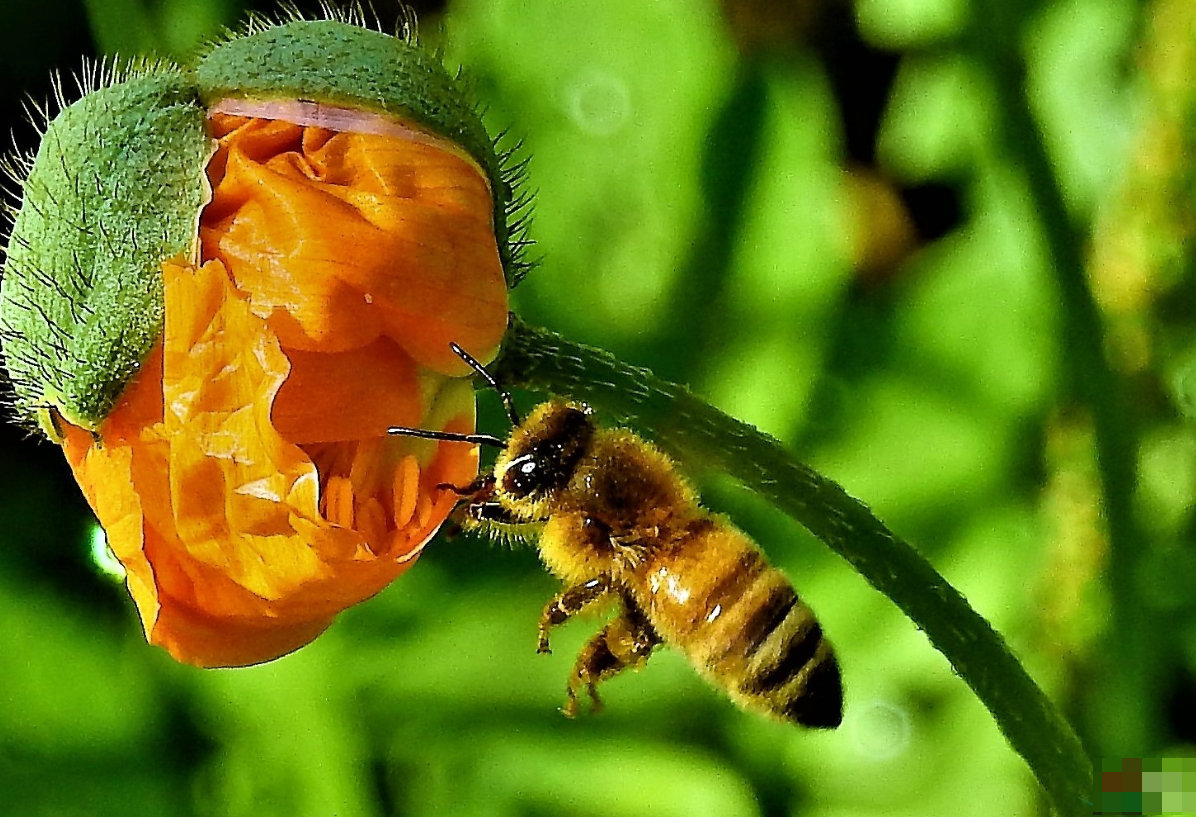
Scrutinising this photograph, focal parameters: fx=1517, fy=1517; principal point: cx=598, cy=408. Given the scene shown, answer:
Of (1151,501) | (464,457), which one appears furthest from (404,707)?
(1151,501)

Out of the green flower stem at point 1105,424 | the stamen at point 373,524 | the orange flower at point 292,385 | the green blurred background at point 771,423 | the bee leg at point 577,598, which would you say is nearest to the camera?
the orange flower at point 292,385

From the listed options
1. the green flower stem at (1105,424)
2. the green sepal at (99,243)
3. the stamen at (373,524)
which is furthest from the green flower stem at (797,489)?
the green flower stem at (1105,424)

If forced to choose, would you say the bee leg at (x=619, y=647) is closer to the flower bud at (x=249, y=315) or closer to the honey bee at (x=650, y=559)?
the honey bee at (x=650, y=559)

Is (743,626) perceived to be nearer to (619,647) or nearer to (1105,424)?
(619,647)

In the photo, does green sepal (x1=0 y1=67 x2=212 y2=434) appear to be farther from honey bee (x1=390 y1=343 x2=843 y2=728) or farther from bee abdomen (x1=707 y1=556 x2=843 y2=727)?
bee abdomen (x1=707 y1=556 x2=843 y2=727)

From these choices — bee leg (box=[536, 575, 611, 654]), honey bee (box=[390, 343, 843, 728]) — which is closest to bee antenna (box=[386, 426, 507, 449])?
honey bee (box=[390, 343, 843, 728])

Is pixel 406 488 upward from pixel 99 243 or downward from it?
downward

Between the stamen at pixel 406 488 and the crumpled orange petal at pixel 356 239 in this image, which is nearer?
the crumpled orange petal at pixel 356 239

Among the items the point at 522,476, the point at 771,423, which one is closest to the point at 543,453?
the point at 522,476
